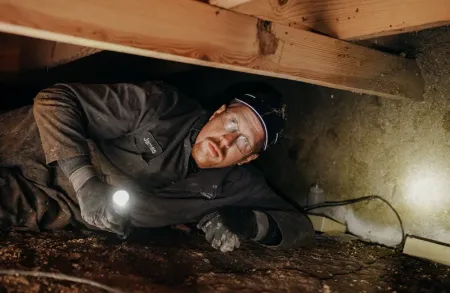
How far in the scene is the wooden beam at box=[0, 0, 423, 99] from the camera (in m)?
1.22

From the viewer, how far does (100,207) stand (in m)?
1.71

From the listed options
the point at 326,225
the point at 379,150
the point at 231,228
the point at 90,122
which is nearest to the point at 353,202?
the point at 326,225

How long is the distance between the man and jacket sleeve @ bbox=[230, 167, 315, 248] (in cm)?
1

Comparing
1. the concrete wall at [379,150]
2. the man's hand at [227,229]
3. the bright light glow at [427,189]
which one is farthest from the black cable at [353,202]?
the man's hand at [227,229]

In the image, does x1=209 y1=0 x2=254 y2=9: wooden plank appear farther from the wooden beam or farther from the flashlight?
the flashlight

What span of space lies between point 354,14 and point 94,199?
162 centimetres

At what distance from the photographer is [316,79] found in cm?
193

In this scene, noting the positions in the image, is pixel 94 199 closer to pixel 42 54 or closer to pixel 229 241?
pixel 229 241

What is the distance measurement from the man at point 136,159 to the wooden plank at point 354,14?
0.72 m

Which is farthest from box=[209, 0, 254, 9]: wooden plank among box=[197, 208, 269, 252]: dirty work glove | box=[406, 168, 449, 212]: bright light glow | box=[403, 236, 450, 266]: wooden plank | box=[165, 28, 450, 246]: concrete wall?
box=[403, 236, 450, 266]: wooden plank

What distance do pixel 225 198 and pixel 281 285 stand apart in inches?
41.0

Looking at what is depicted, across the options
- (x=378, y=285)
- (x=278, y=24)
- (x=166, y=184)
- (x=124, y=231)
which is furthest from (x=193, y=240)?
(x=278, y=24)

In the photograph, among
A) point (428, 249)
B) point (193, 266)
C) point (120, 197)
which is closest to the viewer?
point (120, 197)

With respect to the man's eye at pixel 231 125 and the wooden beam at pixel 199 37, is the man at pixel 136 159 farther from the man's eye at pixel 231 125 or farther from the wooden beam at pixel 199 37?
the wooden beam at pixel 199 37
